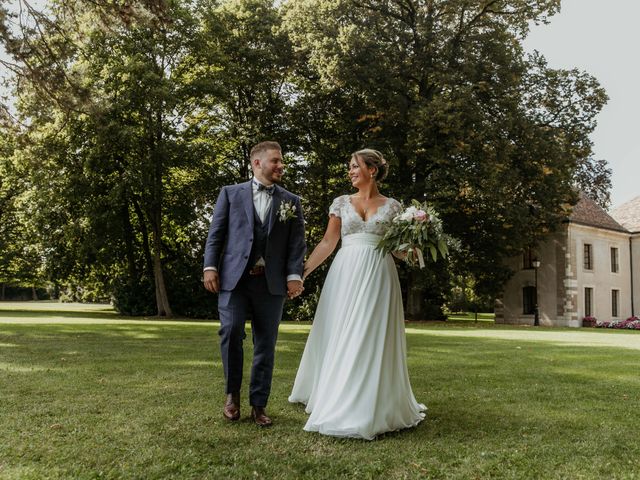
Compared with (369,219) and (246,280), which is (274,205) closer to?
(246,280)

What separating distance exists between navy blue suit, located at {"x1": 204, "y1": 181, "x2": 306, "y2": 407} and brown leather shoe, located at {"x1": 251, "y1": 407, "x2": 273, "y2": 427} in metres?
0.05

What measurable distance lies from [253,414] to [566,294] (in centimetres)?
3419

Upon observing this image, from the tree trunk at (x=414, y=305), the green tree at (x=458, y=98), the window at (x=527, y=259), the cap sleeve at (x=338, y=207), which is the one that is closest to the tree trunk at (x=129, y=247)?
the green tree at (x=458, y=98)

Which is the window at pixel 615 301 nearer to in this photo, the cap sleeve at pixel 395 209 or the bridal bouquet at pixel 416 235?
the cap sleeve at pixel 395 209

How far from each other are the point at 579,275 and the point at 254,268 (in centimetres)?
3548

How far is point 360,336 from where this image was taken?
5.01 meters

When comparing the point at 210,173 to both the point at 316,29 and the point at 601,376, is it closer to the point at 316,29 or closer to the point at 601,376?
the point at 316,29

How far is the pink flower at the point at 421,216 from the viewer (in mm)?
5195

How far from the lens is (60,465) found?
3.71 m

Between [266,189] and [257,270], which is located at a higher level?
[266,189]

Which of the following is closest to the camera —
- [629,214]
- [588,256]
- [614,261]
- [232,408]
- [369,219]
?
[232,408]

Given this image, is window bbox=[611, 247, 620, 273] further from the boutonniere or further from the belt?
the belt

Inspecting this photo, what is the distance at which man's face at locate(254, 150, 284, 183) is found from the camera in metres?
5.25

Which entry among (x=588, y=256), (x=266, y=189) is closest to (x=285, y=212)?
(x=266, y=189)
